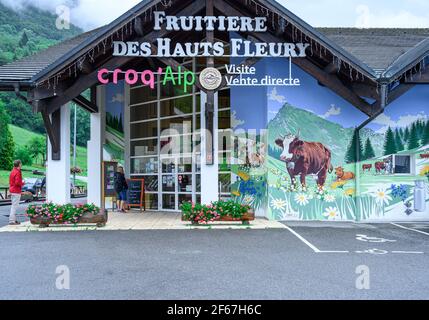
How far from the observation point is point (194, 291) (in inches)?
203

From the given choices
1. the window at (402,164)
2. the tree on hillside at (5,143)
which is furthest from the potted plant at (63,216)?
the tree on hillside at (5,143)

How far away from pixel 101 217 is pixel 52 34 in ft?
79.0

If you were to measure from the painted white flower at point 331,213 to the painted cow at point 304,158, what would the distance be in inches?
26.7

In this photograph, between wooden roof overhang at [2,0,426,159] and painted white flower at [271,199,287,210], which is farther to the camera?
painted white flower at [271,199,287,210]

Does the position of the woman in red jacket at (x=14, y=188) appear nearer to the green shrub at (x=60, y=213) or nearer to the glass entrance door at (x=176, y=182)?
the green shrub at (x=60, y=213)

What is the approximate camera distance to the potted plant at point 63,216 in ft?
34.4

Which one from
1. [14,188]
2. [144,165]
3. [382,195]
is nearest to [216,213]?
[382,195]

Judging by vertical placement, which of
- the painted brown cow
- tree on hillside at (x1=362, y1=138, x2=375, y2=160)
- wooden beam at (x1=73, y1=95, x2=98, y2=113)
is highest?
wooden beam at (x1=73, y1=95, x2=98, y2=113)

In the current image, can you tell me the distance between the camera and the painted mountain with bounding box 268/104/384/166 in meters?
11.9

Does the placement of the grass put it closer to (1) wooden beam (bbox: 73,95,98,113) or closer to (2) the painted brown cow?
(1) wooden beam (bbox: 73,95,98,113)

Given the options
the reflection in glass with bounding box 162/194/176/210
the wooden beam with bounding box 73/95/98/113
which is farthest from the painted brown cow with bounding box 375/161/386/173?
the wooden beam with bounding box 73/95/98/113

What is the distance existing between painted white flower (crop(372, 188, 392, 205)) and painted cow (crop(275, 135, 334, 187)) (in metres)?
1.30

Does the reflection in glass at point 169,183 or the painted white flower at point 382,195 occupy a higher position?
the reflection in glass at point 169,183

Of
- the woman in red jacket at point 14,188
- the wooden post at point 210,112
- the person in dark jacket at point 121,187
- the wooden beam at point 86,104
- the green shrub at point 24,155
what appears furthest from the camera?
the green shrub at point 24,155
